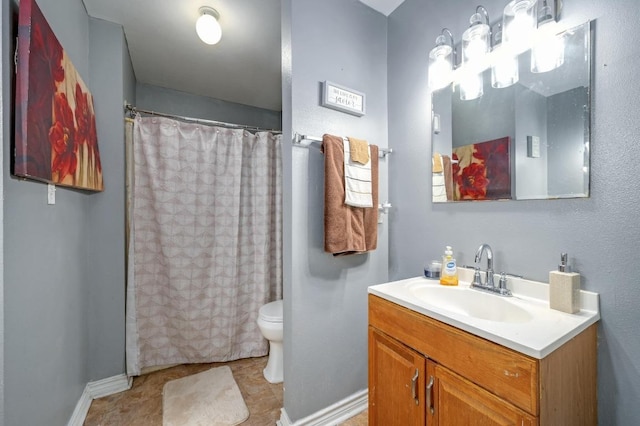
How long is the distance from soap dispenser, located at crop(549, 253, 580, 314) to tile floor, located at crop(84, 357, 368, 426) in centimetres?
120

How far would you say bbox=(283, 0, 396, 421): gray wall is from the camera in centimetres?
134

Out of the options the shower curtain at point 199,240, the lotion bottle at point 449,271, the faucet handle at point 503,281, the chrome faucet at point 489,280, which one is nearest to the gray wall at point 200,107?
the shower curtain at point 199,240

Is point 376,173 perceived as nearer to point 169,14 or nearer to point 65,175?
point 65,175

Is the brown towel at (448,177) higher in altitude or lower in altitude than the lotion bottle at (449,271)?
higher

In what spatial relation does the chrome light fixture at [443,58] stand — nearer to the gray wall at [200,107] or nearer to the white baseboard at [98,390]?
the gray wall at [200,107]

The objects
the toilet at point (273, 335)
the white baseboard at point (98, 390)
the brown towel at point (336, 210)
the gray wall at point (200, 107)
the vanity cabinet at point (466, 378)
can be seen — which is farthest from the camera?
the gray wall at point (200, 107)

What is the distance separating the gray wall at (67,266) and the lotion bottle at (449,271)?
1671 mm

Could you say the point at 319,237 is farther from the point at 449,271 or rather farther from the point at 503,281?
the point at 503,281

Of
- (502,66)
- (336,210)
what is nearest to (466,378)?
(336,210)

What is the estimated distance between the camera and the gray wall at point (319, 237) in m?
1.34

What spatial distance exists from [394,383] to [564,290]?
0.71m

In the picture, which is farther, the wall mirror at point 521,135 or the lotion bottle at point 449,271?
the lotion bottle at point 449,271

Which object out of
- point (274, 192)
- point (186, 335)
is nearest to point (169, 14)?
point (274, 192)

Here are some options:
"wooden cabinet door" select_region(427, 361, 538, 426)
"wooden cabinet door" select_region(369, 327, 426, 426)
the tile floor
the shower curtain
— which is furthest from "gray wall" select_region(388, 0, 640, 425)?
the shower curtain
